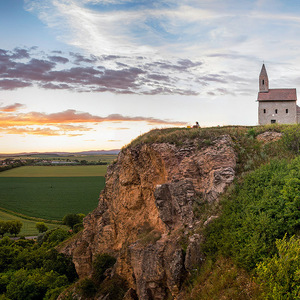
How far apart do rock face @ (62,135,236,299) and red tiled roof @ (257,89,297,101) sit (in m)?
23.6

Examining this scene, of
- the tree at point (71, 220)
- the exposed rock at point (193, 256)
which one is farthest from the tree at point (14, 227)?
the exposed rock at point (193, 256)

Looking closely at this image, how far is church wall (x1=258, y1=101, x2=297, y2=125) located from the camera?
143 feet

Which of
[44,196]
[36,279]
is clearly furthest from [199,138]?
[44,196]

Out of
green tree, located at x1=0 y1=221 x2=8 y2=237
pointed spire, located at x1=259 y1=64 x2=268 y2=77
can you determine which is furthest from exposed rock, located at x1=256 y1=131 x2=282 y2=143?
green tree, located at x1=0 y1=221 x2=8 y2=237

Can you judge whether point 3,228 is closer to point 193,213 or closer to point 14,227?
point 14,227

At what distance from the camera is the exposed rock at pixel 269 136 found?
25.4 m

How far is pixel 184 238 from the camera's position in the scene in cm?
1983

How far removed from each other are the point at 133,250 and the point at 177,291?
5.22 m

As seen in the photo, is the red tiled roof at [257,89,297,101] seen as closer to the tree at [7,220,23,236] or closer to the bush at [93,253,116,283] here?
the bush at [93,253,116,283]

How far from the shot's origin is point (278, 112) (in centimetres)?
4431

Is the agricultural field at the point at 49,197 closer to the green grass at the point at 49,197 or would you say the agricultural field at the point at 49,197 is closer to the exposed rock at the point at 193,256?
the green grass at the point at 49,197

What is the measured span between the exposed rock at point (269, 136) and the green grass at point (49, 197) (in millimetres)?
62377

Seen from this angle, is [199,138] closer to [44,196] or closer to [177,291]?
[177,291]

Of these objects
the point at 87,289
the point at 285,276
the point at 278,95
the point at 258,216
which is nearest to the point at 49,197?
the point at 87,289
